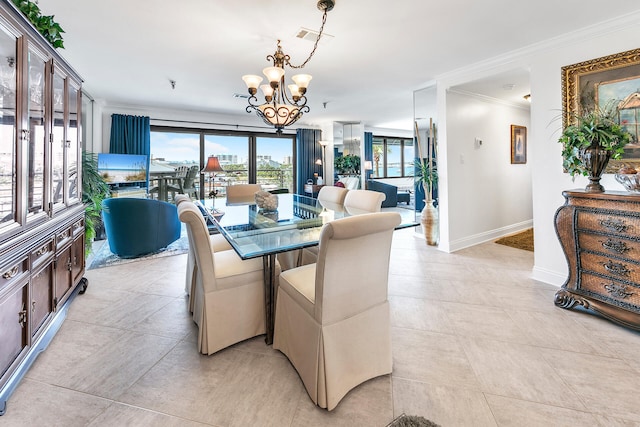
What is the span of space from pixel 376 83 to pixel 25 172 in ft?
Answer: 12.7

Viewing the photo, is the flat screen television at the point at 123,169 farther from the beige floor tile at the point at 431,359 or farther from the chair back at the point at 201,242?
the beige floor tile at the point at 431,359

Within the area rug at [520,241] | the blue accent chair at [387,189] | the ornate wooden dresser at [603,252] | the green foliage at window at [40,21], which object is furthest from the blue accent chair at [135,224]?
the blue accent chair at [387,189]

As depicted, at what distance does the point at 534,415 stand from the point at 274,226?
1780 mm

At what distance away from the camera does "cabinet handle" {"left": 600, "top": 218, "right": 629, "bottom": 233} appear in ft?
6.84

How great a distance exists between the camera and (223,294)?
6.03 ft

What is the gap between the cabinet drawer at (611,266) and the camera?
2.06 meters

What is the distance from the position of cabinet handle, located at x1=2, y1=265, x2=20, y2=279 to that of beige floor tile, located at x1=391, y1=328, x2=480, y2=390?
1.99m

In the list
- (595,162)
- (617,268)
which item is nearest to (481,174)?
(595,162)

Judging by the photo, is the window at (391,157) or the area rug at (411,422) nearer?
the area rug at (411,422)

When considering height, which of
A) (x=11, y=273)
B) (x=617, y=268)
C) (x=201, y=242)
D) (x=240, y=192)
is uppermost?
(x=240, y=192)

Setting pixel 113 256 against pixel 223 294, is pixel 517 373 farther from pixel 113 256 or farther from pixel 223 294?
pixel 113 256

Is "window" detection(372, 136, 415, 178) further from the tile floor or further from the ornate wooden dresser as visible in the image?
the tile floor

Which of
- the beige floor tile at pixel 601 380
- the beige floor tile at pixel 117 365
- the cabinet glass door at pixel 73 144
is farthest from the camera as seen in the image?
the cabinet glass door at pixel 73 144

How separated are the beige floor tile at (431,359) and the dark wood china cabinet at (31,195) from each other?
200 cm
